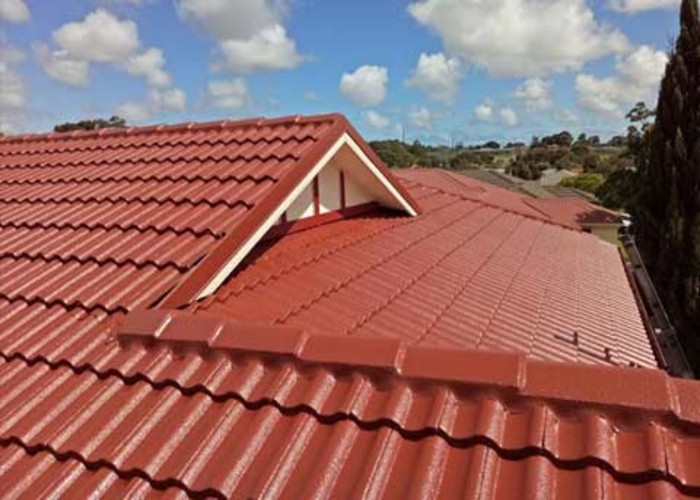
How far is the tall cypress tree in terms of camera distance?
58.2ft

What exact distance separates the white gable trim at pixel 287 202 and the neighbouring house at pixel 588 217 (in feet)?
45.7

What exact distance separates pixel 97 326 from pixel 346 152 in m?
3.57

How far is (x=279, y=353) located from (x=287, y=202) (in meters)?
2.08

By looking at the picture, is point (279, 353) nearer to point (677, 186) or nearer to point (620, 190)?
point (677, 186)

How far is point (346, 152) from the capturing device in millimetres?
6125

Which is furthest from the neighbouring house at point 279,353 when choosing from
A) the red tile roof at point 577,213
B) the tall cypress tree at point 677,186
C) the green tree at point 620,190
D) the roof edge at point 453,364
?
the green tree at point 620,190

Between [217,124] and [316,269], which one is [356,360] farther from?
[217,124]

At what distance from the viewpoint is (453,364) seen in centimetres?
246

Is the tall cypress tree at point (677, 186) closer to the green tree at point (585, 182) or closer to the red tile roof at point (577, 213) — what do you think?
the red tile roof at point (577, 213)

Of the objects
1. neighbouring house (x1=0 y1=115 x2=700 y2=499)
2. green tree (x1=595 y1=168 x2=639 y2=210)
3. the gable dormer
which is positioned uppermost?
the gable dormer

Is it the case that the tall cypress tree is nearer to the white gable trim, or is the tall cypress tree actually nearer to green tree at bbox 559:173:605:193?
the white gable trim

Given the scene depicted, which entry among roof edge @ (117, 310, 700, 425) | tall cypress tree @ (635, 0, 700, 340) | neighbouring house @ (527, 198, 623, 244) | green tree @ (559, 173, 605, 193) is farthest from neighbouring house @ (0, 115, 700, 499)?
green tree @ (559, 173, 605, 193)

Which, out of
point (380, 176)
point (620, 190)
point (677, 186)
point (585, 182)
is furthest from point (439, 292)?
point (585, 182)

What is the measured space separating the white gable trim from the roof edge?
0.86 meters
